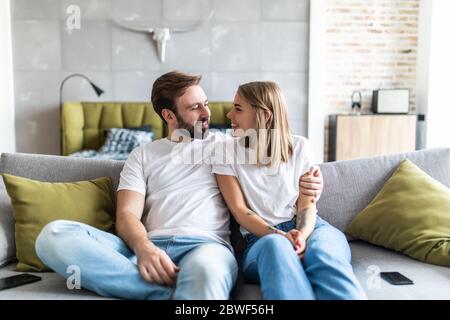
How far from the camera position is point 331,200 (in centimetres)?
209

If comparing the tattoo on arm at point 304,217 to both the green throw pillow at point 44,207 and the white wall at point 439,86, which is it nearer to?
the green throw pillow at point 44,207

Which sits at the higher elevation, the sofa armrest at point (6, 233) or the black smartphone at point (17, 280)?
the sofa armrest at point (6, 233)

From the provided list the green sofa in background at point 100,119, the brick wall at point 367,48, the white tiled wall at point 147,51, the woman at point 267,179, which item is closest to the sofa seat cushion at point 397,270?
the woman at point 267,179

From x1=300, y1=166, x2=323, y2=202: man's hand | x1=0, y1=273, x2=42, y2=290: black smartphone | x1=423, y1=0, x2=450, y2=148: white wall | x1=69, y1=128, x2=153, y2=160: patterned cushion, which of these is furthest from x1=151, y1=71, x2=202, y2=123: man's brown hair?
x1=423, y1=0, x2=450, y2=148: white wall

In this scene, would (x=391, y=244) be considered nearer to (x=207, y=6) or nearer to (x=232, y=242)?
(x=232, y=242)

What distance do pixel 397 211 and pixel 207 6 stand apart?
11.9 ft

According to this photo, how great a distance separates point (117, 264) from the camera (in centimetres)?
154

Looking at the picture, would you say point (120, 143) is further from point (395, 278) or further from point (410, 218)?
point (395, 278)

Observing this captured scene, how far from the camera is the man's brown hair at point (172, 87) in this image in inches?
80.2

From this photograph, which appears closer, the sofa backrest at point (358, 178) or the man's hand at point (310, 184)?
the man's hand at point (310, 184)

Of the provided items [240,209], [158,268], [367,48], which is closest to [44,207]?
[158,268]

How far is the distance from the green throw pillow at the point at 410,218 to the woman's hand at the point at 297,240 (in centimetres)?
46
